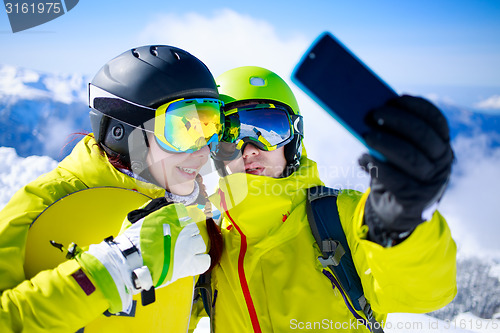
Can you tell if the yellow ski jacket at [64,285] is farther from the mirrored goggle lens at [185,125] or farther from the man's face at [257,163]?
the man's face at [257,163]

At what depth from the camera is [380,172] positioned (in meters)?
1.25

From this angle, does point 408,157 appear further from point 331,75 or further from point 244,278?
point 244,278

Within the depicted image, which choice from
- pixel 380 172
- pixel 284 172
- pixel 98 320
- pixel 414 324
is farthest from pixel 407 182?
pixel 414 324

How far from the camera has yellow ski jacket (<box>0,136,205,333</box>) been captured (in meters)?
1.36

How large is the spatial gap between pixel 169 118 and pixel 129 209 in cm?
71

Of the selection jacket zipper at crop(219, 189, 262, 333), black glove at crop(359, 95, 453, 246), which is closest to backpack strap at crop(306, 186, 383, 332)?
jacket zipper at crop(219, 189, 262, 333)

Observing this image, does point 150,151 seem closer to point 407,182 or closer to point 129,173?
point 129,173

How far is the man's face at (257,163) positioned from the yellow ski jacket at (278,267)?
1.05 ft

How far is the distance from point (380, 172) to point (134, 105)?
176cm

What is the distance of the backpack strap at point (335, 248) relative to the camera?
2.16 meters

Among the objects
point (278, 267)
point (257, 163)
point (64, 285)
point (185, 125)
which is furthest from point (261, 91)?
point (64, 285)

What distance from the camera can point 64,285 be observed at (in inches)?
55.2

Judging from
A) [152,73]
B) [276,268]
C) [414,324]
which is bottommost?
[414,324]

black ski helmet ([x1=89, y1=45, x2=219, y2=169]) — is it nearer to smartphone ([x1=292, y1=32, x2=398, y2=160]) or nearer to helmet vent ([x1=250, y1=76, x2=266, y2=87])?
helmet vent ([x1=250, y1=76, x2=266, y2=87])
